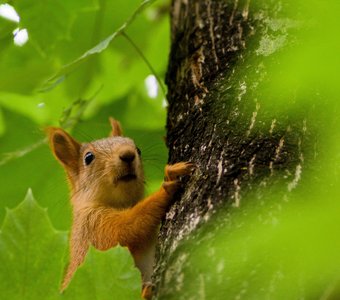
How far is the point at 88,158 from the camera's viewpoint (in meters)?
3.74

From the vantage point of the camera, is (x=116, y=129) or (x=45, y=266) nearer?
(x=45, y=266)

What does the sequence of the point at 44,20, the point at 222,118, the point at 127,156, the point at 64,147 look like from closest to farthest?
the point at 222,118
the point at 44,20
the point at 127,156
the point at 64,147

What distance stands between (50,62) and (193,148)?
1787 millimetres

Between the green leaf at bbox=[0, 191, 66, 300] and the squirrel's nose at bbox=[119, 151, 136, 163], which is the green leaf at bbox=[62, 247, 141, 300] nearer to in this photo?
the green leaf at bbox=[0, 191, 66, 300]

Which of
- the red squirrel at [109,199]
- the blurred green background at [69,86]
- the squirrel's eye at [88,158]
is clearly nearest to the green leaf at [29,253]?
the red squirrel at [109,199]

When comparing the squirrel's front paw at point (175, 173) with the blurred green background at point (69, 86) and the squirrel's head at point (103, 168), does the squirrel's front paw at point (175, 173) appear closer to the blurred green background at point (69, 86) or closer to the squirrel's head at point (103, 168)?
the blurred green background at point (69, 86)

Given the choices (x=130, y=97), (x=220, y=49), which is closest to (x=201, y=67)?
(x=220, y=49)

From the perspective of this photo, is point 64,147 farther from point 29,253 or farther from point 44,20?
point 29,253

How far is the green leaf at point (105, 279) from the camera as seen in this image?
5.23 feet

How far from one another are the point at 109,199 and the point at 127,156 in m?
0.38

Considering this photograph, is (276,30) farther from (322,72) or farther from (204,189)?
(322,72)

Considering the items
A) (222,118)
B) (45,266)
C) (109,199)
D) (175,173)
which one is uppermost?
(109,199)

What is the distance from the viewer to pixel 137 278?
1641mm

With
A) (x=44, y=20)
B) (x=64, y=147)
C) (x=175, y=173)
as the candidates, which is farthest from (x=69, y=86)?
A: (x=175, y=173)
